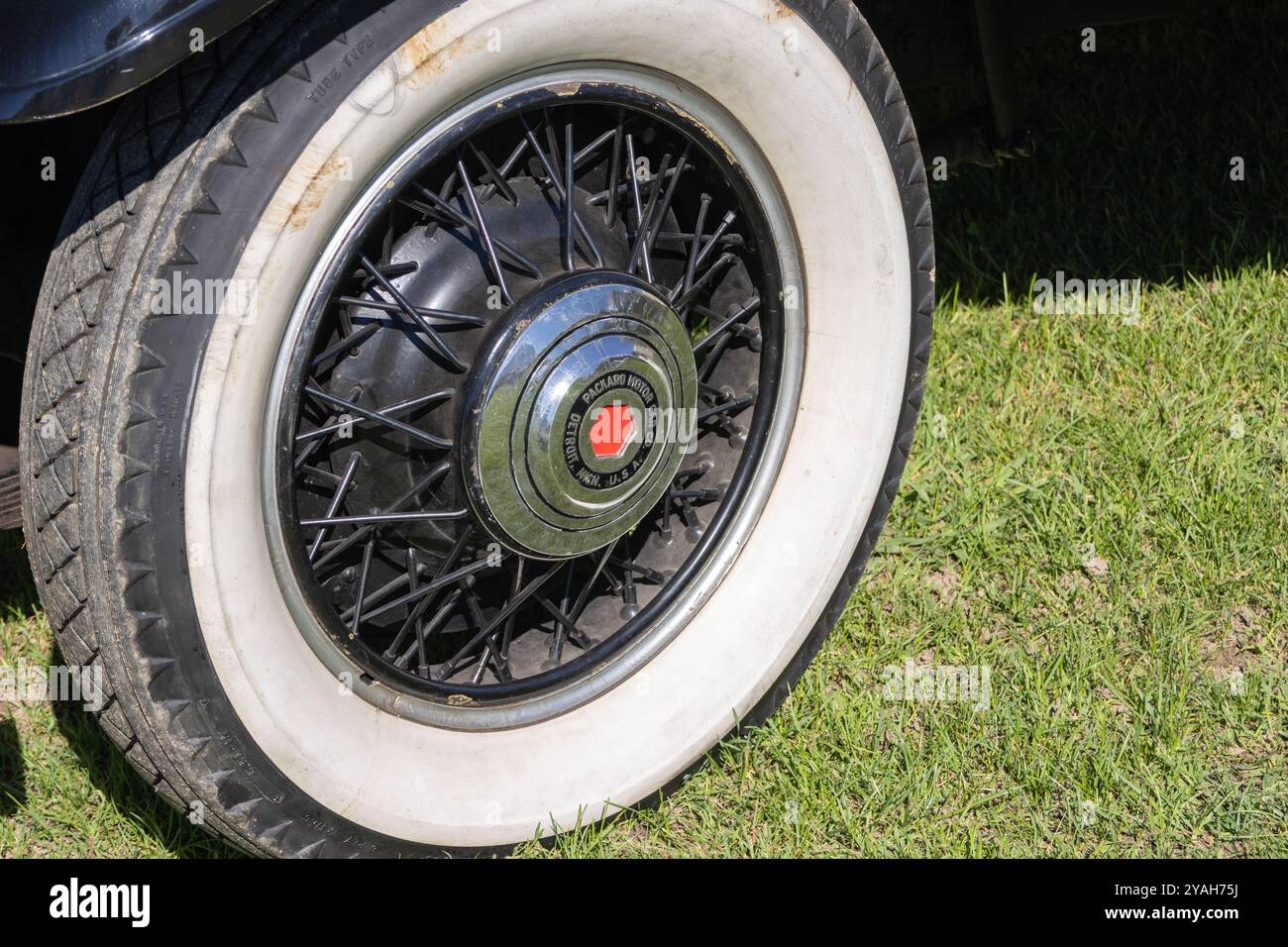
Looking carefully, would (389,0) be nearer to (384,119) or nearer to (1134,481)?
(384,119)

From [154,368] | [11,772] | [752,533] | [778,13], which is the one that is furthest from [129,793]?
[778,13]

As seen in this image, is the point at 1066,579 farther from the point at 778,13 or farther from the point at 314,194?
the point at 314,194

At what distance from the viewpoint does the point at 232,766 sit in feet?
5.16

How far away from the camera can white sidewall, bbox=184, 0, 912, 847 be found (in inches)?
58.2

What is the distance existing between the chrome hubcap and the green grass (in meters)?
0.52

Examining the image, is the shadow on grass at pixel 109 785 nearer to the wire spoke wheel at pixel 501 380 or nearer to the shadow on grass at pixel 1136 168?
the wire spoke wheel at pixel 501 380

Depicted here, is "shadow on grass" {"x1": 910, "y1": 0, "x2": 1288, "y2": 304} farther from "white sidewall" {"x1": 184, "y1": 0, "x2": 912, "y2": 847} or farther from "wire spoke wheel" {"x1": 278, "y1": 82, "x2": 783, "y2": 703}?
"wire spoke wheel" {"x1": 278, "y1": 82, "x2": 783, "y2": 703}

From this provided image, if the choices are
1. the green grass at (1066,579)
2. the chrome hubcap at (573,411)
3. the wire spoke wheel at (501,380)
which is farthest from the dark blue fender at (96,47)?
the green grass at (1066,579)

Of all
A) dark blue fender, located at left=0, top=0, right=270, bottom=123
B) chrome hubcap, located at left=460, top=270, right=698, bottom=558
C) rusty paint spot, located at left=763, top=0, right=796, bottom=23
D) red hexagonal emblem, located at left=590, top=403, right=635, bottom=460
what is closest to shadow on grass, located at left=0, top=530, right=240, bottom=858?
chrome hubcap, located at left=460, top=270, right=698, bottom=558

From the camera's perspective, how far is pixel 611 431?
1.81m

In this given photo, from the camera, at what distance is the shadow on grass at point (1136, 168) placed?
10.4ft

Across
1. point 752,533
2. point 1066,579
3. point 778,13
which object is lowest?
point 1066,579

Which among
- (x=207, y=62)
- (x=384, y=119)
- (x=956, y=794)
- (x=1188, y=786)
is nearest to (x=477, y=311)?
(x=384, y=119)

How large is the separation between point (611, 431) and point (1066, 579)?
1.15 meters
